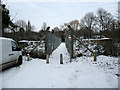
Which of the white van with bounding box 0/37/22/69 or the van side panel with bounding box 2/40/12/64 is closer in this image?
the white van with bounding box 0/37/22/69

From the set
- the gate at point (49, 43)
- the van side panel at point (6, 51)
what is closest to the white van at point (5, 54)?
the van side panel at point (6, 51)

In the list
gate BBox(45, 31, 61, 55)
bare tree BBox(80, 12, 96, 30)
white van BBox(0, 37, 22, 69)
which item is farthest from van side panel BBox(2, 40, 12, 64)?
bare tree BBox(80, 12, 96, 30)

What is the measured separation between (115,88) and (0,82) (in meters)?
4.22

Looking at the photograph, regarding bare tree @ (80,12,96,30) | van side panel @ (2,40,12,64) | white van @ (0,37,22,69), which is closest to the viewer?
white van @ (0,37,22,69)

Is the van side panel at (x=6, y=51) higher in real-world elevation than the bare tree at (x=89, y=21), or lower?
lower

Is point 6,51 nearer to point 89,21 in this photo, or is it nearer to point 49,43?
point 49,43

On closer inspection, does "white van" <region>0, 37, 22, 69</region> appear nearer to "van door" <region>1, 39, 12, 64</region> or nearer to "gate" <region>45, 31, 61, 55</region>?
"van door" <region>1, 39, 12, 64</region>

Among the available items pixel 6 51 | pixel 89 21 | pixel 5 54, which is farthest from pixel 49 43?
pixel 89 21

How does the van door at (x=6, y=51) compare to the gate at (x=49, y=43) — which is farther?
the gate at (x=49, y=43)

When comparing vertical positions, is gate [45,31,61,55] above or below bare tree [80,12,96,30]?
below

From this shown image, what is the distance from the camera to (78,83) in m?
3.40

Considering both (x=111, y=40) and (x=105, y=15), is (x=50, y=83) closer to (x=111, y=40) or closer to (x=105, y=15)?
(x=111, y=40)

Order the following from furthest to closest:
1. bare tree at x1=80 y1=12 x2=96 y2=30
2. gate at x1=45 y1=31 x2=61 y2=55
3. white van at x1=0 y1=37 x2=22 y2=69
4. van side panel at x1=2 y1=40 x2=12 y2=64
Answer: bare tree at x1=80 y1=12 x2=96 y2=30, gate at x1=45 y1=31 x2=61 y2=55, van side panel at x1=2 y1=40 x2=12 y2=64, white van at x1=0 y1=37 x2=22 y2=69

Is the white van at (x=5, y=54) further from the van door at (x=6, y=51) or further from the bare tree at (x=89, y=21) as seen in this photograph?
the bare tree at (x=89, y=21)
